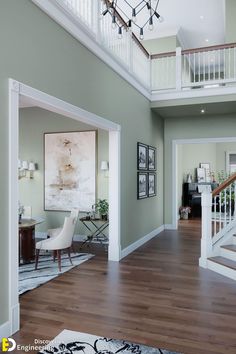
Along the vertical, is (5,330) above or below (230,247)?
below

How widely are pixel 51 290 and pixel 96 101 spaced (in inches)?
108

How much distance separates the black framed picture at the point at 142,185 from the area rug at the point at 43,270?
1724 millimetres

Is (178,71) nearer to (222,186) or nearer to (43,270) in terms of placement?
(222,186)

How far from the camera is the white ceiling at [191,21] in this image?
298 inches

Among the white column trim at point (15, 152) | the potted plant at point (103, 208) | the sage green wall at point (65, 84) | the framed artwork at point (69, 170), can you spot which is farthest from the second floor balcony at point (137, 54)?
the potted plant at point (103, 208)

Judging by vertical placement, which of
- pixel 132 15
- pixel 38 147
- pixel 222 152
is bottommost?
pixel 38 147

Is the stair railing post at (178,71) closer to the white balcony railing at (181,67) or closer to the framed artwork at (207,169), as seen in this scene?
the white balcony railing at (181,67)

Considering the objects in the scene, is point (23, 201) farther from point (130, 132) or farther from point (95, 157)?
point (130, 132)

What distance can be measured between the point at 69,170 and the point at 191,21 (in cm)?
548

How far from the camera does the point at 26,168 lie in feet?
23.1

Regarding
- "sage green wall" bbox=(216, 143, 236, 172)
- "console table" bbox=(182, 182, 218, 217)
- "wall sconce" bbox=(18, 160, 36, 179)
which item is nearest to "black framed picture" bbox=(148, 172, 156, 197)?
"wall sconce" bbox=(18, 160, 36, 179)

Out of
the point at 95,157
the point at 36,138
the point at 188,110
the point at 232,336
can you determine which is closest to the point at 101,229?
the point at 95,157

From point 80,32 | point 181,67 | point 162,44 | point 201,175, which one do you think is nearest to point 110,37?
point 80,32

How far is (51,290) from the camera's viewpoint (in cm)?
389
